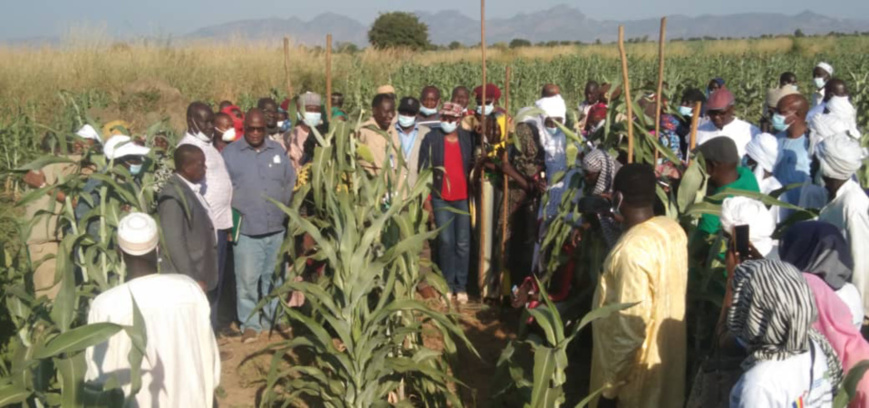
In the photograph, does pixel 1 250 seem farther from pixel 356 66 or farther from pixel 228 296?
pixel 356 66

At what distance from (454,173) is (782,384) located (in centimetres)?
423

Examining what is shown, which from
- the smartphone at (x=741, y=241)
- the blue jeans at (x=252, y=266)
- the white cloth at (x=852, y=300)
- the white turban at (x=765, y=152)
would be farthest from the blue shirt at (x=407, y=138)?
the white cloth at (x=852, y=300)

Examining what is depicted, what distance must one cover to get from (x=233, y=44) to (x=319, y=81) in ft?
13.5

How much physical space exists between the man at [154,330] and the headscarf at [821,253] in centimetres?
260

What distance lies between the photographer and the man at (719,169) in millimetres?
4348

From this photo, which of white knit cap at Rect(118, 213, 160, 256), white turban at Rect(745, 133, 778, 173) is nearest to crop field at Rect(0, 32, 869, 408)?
white knit cap at Rect(118, 213, 160, 256)

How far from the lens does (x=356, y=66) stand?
2191 centimetres

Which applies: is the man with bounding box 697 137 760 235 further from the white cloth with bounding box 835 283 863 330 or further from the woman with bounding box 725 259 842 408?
the woman with bounding box 725 259 842 408

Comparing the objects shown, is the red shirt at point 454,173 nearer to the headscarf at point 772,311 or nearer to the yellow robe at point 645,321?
the yellow robe at point 645,321

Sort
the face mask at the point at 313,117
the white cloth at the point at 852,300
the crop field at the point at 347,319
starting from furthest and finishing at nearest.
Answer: the face mask at the point at 313,117 → the white cloth at the point at 852,300 → the crop field at the point at 347,319

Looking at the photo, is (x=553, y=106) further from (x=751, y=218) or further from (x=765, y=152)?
(x=751, y=218)

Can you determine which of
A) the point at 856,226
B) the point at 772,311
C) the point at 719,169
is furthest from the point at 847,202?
the point at 772,311

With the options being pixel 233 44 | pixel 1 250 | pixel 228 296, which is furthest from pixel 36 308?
pixel 233 44

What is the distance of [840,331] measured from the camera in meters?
3.03
